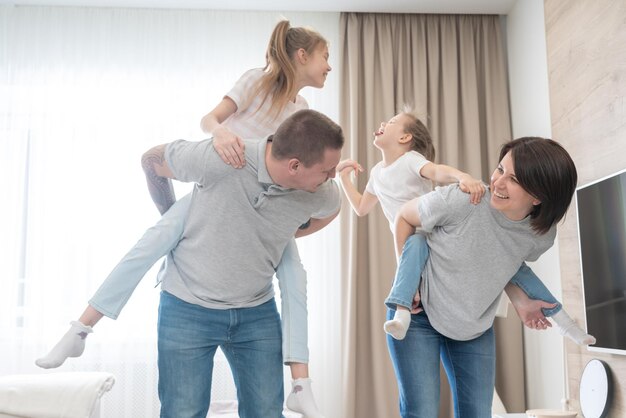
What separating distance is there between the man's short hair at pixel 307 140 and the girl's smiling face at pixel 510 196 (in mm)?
468

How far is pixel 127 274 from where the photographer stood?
5.60ft

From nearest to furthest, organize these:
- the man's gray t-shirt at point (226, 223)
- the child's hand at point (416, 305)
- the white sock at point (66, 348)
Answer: the white sock at point (66, 348) → the man's gray t-shirt at point (226, 223) → the child's hand at point (416, 305)

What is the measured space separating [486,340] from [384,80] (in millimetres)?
2817

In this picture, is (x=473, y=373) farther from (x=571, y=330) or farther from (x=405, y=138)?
(x=405, y=138)

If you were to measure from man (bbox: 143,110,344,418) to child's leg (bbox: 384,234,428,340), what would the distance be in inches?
12.7

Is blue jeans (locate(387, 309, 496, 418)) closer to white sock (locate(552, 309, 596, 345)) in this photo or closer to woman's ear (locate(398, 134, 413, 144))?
white sock (locate(552, 309, 596, 345))

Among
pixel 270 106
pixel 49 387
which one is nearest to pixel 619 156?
pixel 270 106

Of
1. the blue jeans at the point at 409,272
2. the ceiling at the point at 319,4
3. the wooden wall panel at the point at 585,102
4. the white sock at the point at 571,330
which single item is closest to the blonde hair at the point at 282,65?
the blue jeans at the point at 409,272

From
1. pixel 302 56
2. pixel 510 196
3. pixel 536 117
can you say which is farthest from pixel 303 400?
pixel 536 117

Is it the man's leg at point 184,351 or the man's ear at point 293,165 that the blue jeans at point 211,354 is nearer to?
the man's leg at point 184,351

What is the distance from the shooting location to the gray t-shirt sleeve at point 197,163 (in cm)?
165

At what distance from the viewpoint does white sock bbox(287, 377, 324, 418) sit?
1.66 meters

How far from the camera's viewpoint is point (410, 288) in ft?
6.10

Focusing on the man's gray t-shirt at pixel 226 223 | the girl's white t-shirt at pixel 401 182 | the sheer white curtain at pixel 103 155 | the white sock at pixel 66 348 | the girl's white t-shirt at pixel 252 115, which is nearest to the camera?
the white sock at pixel 66 348
